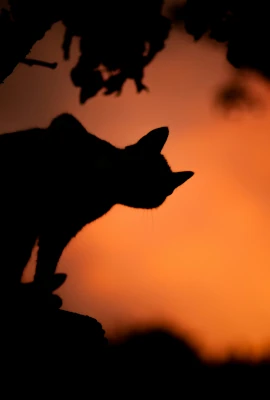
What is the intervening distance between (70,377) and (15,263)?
1.24 m

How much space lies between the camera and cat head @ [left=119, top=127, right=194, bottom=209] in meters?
3.06

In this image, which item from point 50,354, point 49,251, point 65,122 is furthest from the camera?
point 49,251

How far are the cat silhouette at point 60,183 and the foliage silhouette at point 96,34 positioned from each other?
65 cm

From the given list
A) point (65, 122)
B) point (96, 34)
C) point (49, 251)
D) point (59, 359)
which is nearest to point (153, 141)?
point (65, 122)

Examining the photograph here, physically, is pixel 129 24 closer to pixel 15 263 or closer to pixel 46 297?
pixel 46 297

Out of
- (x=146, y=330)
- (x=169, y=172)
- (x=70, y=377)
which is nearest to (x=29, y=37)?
(x=70, y=377)

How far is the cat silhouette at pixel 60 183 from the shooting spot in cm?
262

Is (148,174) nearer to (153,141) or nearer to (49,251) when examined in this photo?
(153,141)

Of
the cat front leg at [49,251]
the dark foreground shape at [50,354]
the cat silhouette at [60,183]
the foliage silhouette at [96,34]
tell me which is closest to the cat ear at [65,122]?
the cat silhouette at [60,183]

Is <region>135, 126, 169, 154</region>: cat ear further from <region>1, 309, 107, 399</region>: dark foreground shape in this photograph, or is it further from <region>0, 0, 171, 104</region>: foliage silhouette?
<region>1, 309, 107, 399</region>: dark foreground shape

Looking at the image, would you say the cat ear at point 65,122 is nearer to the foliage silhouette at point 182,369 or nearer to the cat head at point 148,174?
the cat head at point 148,174

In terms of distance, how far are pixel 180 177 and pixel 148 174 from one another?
0.24m

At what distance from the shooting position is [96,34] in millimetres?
1898

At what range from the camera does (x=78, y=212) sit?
2.99 m
